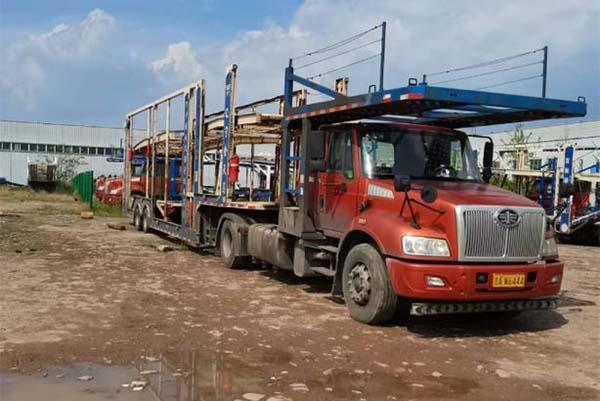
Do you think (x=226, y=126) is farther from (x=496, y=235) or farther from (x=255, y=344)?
(x=496, y=235)

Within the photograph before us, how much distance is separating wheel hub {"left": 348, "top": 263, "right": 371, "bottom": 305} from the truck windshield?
122 centimetres

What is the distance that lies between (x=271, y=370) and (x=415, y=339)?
78.9 inches

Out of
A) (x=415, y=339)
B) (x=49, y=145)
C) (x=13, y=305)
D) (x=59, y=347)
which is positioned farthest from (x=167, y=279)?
(x=49, y=145)

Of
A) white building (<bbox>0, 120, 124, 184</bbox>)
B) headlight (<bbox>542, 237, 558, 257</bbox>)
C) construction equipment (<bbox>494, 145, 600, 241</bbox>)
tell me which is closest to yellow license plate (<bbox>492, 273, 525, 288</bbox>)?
headlight (<bbox>542, 237, 558, 257</bbox>)

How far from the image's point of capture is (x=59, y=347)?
19.9ft

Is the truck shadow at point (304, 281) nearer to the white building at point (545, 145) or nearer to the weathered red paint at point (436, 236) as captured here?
the weathered red paint at point (436, 236)

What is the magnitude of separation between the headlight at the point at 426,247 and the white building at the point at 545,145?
15035 mm

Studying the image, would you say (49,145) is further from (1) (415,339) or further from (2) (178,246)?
(1) (415,339)

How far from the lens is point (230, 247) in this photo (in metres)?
11.7

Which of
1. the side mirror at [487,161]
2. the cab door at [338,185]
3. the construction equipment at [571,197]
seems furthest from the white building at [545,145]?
the cab door at [338,185]

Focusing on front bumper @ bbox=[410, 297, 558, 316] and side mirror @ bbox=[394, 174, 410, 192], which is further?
side mirror @ bbox=[394, 174, 410, 192]

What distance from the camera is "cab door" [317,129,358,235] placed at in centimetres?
819

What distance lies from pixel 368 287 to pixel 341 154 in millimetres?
1998

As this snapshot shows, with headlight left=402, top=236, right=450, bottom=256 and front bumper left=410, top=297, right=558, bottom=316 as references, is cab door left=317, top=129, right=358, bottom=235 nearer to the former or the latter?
headlight left=402, top=236, right=450, bottom=256
